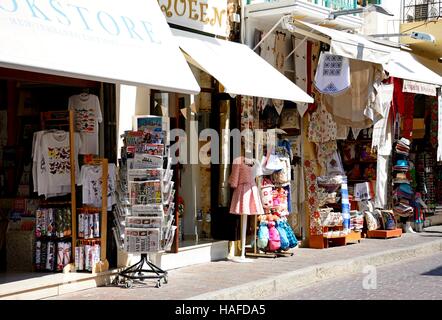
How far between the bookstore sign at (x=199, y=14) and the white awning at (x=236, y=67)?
0.19 meters

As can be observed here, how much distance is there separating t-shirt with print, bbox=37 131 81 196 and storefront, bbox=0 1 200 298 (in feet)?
0.04

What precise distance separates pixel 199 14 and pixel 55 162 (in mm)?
3367

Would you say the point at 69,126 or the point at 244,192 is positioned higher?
the point at 69,126

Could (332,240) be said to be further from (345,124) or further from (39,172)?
(39,172)

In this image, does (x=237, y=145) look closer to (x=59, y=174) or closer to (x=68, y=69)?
(x=59, y=174)

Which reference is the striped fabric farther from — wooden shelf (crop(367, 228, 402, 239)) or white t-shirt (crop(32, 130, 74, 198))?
white t-shirt (crop(32, 130, 74, 198))

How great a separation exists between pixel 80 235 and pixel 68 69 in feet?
8.45

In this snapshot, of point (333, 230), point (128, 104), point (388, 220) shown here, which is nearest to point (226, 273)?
point (128, 104)

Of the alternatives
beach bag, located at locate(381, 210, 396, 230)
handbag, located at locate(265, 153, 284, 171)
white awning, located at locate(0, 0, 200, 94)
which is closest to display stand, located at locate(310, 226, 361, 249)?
beach bag, located at locate(381, 210, 396, 230)

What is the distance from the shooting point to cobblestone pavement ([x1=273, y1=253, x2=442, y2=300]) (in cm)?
892

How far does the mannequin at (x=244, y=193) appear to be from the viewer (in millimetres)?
11016

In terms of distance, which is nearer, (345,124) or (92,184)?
(92,184)

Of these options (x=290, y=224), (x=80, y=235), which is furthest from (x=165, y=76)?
(x=290, y=224)

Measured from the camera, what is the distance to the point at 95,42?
7848 millimetres
